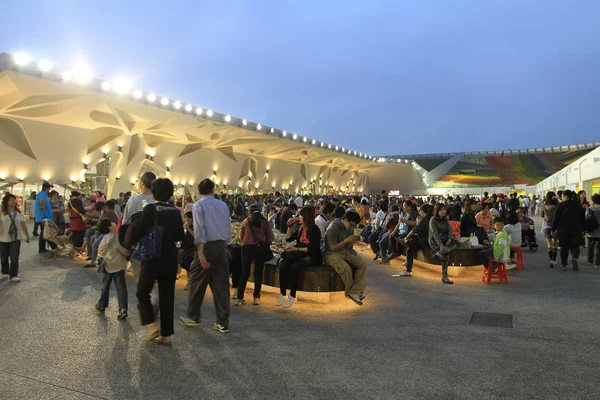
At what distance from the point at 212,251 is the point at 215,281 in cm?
32

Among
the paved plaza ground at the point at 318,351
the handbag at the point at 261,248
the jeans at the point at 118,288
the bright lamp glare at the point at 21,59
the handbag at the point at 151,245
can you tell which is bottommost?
the paved plaza ground at the point at 318,351

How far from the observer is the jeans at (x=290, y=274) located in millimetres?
5016

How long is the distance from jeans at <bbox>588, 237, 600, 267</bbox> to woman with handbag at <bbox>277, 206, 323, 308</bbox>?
18.2 feet

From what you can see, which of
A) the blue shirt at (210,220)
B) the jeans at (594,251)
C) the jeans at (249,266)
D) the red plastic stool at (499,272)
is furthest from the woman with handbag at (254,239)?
the jeans at (594,251)

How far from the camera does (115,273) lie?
4539 millimetres

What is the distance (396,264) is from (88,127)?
15434 millimetres

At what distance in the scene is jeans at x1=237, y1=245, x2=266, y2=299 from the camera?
4.94m

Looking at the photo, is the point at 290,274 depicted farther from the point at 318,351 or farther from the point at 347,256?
the point at 318,351

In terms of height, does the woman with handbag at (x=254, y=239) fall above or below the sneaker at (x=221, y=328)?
above

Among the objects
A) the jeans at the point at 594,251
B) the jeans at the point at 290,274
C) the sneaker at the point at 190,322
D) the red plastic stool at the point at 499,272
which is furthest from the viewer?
the jeans at the point at 594,251

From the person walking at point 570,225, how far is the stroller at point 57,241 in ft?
30.0

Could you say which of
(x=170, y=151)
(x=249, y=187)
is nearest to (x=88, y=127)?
(x=170, y=151)

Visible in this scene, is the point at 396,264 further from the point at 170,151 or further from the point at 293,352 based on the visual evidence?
the point at 170,151

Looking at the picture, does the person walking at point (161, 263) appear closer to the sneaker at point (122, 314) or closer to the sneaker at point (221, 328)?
the sneaker at point (221, 328)
